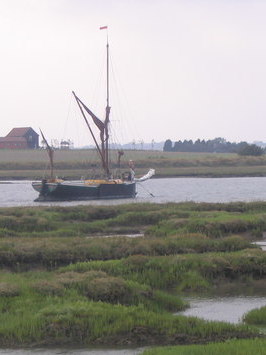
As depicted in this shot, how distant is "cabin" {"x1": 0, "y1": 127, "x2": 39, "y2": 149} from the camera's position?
158500mm

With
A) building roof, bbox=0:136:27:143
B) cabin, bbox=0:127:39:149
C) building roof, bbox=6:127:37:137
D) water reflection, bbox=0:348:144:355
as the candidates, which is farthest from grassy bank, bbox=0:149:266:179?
water reflection, bbox=0:348:144:355

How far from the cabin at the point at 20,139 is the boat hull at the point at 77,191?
3625 inches

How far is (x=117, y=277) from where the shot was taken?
1795 cm

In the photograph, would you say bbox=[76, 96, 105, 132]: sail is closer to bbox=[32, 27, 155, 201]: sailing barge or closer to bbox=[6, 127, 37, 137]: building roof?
bbox=[32, 27, 155, 201]: sailing barge

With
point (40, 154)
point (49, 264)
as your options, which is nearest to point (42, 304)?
point (49, 264)

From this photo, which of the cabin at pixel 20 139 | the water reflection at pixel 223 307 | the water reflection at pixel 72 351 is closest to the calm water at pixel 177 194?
the water reflection at pixel 223 307

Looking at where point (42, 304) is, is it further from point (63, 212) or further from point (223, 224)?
point (63, 212)

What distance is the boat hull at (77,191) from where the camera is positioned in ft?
218

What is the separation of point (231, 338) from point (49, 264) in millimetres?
9421

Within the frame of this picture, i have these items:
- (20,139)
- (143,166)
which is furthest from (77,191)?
(20,139)

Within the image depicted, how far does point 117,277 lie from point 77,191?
48.6 meters

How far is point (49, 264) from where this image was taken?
22.1 m

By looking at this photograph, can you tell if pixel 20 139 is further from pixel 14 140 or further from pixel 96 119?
pixel 96 119

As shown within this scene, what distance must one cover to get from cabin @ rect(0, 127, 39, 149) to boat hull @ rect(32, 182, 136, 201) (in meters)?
92.1
